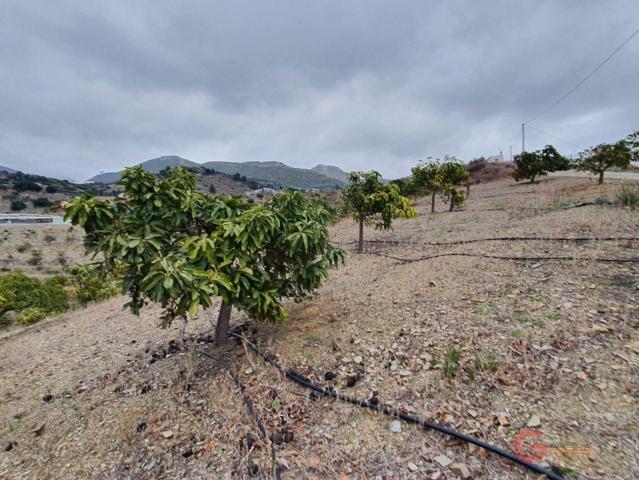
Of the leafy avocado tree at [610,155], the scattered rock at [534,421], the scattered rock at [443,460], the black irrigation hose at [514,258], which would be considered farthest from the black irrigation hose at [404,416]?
the leafy avocado tree at [610,155]

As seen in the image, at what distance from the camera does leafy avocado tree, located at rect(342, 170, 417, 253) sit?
22.0 ft

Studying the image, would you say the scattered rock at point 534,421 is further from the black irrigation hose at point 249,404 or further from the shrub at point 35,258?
the shrub at point 35,258

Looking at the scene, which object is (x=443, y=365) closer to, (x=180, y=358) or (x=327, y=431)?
(x=327, y=431)

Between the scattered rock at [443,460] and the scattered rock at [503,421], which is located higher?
the scattered rock at [503,421]

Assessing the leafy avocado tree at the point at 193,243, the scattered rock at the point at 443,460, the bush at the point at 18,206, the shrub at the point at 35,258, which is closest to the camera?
the scattered rock at the point at 443,460

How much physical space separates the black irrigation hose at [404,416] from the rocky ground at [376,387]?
57 millimetres

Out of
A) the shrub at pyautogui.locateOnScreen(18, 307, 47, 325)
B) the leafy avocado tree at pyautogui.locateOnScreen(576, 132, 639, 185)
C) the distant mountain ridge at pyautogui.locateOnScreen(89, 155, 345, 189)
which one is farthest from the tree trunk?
the distant mountain ridge at pyautogui.locateOnScreen(89, 155, 345, 189)

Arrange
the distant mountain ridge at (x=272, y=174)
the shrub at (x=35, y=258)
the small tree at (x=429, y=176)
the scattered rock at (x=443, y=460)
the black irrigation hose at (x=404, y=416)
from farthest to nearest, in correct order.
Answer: the distant mountain ridge at (x=272, y=174), the shrub at (x=35, y=258), the small tree at (x=429, y=176), the scattered rock at (x=443, y=460), the black irrigation hose at (x=404, y=416)

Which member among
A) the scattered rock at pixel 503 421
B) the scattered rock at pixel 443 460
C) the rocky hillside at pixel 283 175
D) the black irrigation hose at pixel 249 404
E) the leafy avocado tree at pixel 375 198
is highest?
the rocky hillside at pixel 283 175

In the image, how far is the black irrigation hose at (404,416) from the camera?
1769mm

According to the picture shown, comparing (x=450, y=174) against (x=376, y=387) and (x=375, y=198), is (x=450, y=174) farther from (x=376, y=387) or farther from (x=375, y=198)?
(x=376, y=387)

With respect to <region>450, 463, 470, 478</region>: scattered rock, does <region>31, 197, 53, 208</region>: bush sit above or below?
above

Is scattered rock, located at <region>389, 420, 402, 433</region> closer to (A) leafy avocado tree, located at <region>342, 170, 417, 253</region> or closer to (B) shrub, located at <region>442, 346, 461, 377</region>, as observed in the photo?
(B) shrub, located at <region>442, 346, 461, 377</region>

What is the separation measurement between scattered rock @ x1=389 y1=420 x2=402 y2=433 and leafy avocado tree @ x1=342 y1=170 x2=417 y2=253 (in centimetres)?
492
